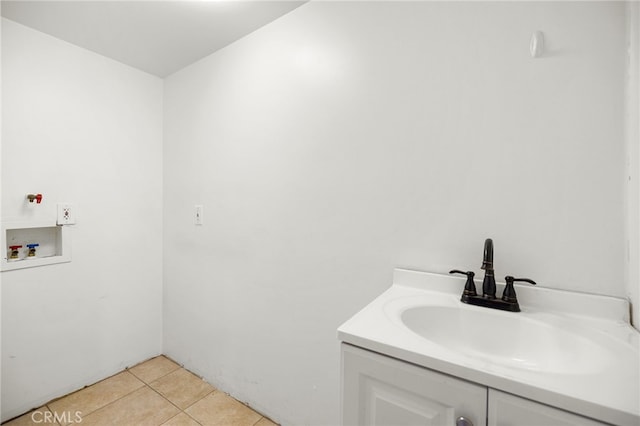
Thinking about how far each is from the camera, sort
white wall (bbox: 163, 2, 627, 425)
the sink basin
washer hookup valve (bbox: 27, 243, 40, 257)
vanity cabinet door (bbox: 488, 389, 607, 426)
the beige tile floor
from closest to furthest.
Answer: vanity cabinet door (bbox: 488, 389, 607, 426) < the sink basin < white wall (bbox: 163, 2, 627, 425) < the beige tile floor < washer hookup valve (bbox: 27, 243, 40, 257)

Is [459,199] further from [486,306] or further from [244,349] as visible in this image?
[244,349]

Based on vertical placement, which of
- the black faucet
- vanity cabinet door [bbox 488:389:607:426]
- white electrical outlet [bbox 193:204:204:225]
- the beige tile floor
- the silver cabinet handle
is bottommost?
the beige tile floor

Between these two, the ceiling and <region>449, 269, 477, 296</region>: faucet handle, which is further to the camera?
the ceiling

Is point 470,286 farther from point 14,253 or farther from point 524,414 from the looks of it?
point 14,253

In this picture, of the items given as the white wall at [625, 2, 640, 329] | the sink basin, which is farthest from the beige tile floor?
the white wall at [625, 2, 640, 329]

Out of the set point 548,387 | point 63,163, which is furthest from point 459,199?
point 63,163

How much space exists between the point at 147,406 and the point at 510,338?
2.00 metres

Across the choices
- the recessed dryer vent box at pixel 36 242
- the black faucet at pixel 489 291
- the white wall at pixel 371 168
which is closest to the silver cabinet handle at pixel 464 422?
the black faucet at pixel 489 291

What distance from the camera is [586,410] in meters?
0.49

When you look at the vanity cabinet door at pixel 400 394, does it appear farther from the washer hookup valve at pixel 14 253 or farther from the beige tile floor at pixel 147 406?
the washer hookup valve at pixel 14 253

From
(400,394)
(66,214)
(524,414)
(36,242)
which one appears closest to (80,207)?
(66,214)

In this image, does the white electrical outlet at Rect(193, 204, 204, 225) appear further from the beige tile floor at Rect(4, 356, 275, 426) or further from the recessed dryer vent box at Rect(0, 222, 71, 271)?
the beige tile floor at Rect(4, 356, 275, 426)

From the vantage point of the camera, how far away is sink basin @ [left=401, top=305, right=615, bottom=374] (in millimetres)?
744

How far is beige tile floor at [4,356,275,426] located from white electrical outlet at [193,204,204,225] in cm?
112
